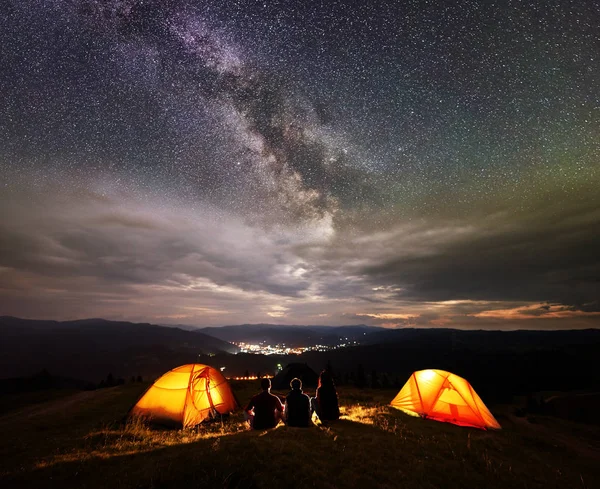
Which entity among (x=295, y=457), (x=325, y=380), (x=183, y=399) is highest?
(x=325, y=380)

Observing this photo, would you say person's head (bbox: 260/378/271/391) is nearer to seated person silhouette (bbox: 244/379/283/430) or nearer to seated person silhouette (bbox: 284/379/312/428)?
seated person silhouette (bbox: 244/379/283/430)

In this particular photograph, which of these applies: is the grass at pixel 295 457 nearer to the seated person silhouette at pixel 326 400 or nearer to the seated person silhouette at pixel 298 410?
the seated person silhouette at pixel 298 410

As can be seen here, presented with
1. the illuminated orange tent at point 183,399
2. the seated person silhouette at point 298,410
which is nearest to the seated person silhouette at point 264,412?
the seated person silhouette at point 298,410

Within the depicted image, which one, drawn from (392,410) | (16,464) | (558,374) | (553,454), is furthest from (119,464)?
(558,374)

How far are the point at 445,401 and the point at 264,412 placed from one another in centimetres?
989

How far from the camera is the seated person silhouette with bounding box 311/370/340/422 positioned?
13.0 meters

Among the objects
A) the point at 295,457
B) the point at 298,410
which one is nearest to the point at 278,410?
the point at 298,410

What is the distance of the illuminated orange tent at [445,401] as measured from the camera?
14875mm

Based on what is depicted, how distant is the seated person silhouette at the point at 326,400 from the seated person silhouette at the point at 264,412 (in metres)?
2.31

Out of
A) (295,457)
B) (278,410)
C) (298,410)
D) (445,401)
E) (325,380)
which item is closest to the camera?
(295,457)

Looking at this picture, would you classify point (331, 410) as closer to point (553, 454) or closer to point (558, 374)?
point (553, 454)

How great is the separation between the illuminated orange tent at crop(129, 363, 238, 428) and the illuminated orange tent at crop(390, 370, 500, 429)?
396 inches

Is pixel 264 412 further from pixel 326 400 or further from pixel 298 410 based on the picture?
pixel 326 400

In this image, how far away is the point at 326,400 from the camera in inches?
516
